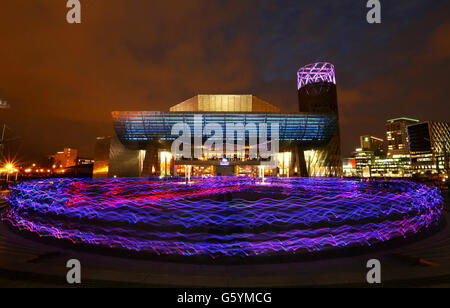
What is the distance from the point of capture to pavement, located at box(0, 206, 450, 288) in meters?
5.02

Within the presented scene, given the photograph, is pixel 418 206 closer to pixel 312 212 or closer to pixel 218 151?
pixel 312 212

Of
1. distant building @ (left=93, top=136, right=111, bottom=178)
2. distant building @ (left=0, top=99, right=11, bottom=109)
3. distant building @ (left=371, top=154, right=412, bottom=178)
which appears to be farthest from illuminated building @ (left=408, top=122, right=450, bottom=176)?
distant building @ (left=0, top=99, right=11, bottom=109)

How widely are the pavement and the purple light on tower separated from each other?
3245 inches

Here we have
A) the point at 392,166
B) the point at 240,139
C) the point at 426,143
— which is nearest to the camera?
the point at 240,139

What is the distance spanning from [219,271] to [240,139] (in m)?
59.1

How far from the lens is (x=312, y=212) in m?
7.75

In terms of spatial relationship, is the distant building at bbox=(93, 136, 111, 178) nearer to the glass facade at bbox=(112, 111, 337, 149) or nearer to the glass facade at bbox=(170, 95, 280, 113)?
the glass facade at bbox=(112, 111, 337, 149)

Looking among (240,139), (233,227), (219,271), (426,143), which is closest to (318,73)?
(240,139)

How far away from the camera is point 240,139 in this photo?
211 feet

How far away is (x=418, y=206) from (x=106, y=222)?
13.2 metres

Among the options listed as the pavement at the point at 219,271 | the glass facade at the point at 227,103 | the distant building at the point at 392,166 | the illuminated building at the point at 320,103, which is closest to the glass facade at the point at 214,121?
the illuminated building at the point at 320,103

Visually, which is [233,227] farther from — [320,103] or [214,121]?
[320,103]
